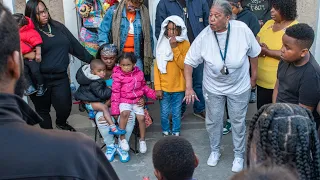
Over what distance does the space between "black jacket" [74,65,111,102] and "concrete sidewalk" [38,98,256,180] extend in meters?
0.71

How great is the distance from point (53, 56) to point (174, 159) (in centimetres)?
264

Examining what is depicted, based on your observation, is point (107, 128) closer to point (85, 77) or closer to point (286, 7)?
point (85, 77)

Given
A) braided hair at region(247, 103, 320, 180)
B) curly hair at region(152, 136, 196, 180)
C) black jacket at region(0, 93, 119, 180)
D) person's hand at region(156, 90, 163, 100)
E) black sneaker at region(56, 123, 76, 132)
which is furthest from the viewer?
black sneaker at region(56, 123, 76, 132)

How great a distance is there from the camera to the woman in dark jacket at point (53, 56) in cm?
452

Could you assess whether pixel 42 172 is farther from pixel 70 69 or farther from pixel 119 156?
pixel 70 69

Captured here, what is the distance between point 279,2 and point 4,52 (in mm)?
3328

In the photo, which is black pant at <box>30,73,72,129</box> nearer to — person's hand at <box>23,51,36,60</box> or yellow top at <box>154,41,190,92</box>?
person's hand at <box>23,51,36,60</box>

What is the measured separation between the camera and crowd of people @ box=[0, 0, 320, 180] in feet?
6.36

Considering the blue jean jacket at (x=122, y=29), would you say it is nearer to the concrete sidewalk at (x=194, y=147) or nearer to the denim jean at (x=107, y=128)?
the denim jean at (x=107, y=128)

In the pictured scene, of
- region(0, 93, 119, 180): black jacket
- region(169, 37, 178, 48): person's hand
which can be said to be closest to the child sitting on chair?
region(169, 37, 178, 48): person's hand

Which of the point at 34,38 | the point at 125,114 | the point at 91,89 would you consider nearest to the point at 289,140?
the point at 125,114

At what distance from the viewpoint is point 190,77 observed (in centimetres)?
424

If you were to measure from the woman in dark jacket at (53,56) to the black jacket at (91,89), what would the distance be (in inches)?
10.2

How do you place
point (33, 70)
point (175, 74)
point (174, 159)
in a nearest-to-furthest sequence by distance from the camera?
1. point (174, 159)
2. point (33, 70)
3. point (175, 74)
